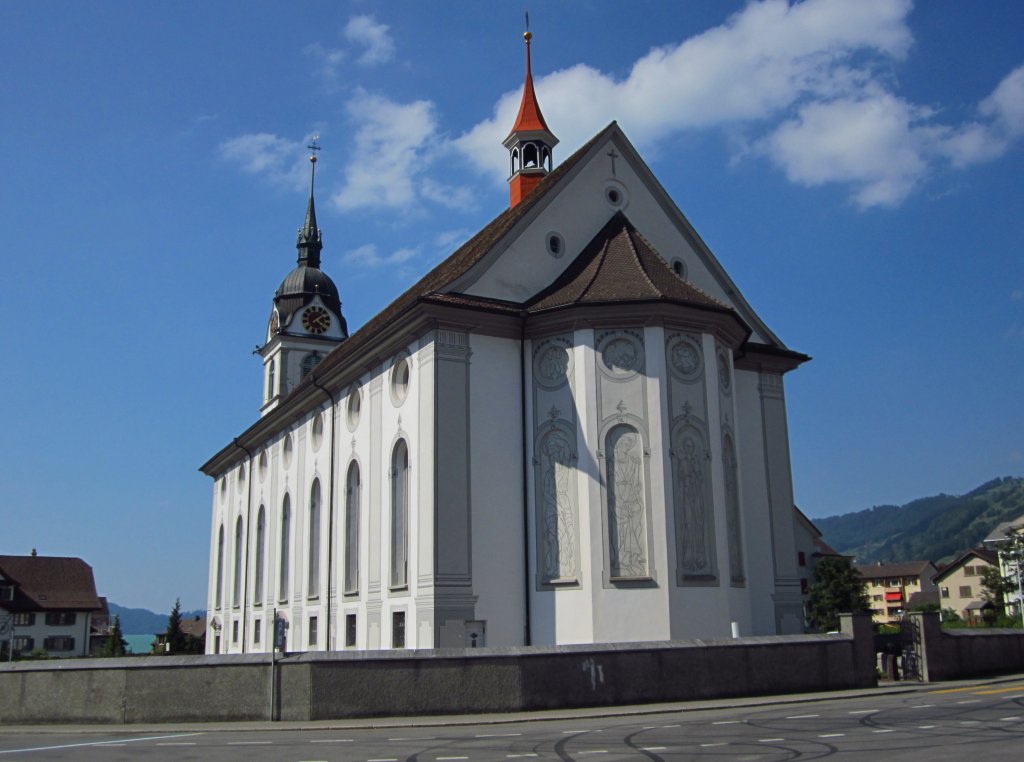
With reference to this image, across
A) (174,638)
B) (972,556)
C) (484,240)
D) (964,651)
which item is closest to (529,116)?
(484,240)

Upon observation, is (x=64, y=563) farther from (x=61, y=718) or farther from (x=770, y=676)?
(x=770, y=676)

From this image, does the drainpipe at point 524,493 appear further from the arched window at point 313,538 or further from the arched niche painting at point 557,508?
the arched window at point 313,538

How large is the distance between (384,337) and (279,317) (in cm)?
2917

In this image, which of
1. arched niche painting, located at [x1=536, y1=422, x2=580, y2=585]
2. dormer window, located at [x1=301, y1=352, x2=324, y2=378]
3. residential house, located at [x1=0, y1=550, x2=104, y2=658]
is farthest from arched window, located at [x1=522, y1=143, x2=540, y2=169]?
residential house, located at [x1=0, y1=550, x2=104, y2=658]

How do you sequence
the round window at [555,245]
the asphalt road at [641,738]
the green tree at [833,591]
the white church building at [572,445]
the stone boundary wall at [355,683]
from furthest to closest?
the green tree at [833,591], the round window at [555,245], the white church building at [572,445], the stone boundary wall at [355,683], the asphalt road at [641,738]

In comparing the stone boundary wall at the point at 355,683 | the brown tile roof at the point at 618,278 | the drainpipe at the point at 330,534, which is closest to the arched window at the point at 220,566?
the drainpipe at the point at 330,534

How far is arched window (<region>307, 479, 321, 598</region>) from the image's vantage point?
115 ft

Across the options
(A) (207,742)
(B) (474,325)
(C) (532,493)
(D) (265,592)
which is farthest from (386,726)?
(D) (265,592)

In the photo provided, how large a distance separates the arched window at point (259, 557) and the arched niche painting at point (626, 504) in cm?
2283

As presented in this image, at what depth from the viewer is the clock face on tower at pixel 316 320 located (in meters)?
55.1

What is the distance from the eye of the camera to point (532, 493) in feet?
84.2

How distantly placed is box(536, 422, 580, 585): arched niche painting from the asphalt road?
24.7 feet

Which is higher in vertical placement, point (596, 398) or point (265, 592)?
point (596, 398)

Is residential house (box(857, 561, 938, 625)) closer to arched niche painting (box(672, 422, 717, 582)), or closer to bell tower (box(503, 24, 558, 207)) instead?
bell tower (box(503, 24, 558, 207))
